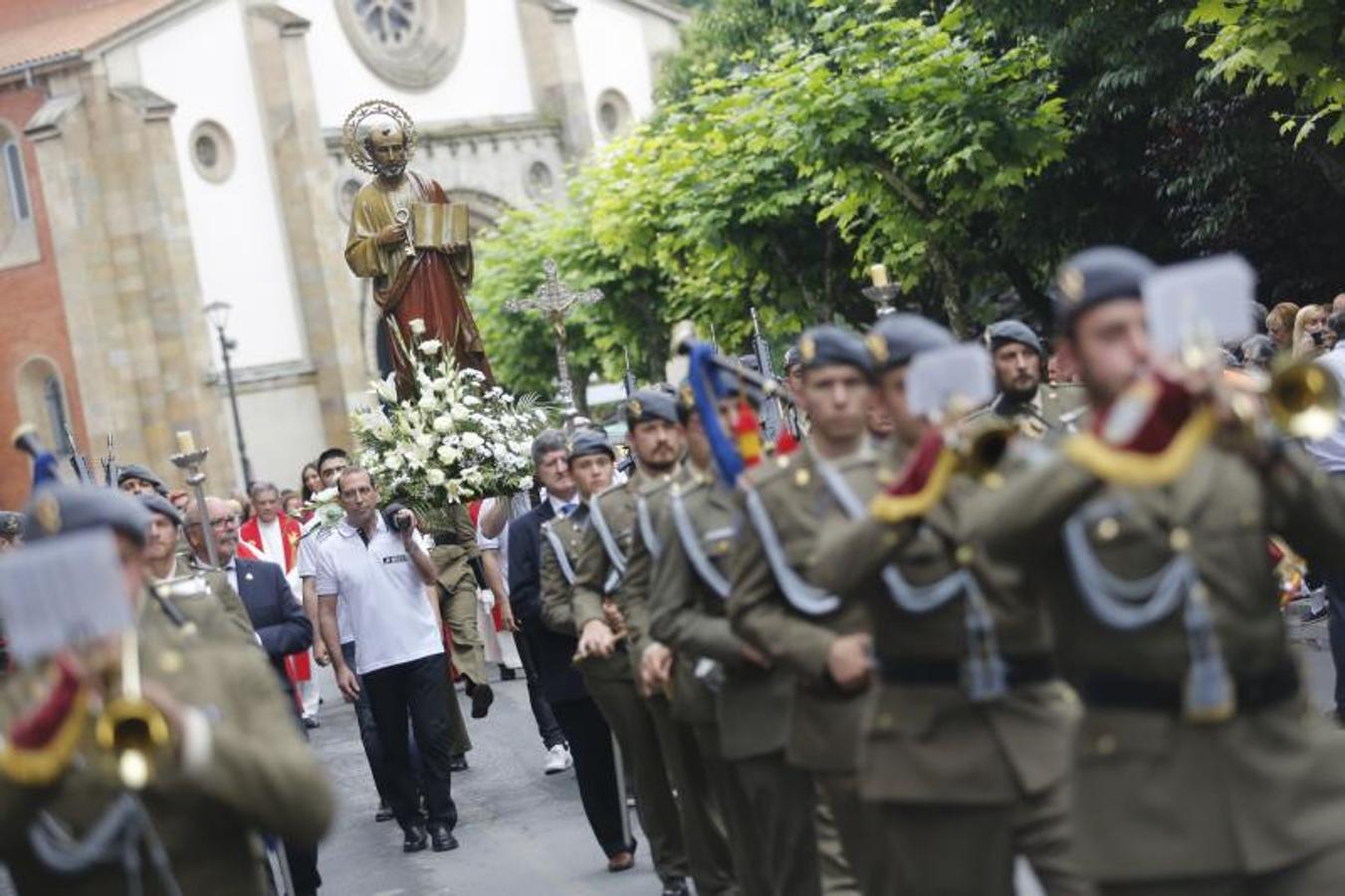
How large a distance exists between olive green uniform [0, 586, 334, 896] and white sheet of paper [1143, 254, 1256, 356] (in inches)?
86.0

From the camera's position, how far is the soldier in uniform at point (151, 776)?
5.30 m

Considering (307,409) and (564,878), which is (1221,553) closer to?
(564,878)

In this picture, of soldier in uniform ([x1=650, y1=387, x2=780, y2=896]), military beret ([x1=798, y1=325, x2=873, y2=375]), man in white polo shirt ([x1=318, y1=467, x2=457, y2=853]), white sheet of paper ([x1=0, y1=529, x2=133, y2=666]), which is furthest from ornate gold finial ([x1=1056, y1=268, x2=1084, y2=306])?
man in white polo shirt ([x1=318, y1=467, x2=457, y2=853])

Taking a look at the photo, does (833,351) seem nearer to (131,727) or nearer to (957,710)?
(957,710)

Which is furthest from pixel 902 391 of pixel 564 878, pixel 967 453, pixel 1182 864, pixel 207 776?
pixel 564 878

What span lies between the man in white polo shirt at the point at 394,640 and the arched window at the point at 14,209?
1538 inches

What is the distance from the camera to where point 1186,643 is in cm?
530

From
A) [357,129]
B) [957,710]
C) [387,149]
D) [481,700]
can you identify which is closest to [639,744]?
[481,700]

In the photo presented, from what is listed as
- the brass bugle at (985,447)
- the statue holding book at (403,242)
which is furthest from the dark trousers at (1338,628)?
the statue holding book at (403,242)

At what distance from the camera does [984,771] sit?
6.41 metres

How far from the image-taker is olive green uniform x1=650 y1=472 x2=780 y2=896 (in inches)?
336

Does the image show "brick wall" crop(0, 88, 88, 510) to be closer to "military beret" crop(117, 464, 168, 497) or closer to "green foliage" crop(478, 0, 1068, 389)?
"green foliage" crop(478, 0, 1068, 389)

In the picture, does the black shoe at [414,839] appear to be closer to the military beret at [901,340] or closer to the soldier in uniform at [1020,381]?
the soldier in uniform at [1020,381]

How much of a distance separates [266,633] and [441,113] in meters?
44.3
